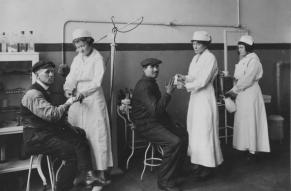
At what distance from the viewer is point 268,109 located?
5699 millimetres

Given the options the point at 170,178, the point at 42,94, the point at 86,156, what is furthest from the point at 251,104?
the point at 42,94

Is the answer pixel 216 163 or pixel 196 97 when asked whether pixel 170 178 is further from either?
pixel 196 97

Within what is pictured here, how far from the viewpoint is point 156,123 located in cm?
340

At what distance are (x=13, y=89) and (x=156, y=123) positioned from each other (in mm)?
1662

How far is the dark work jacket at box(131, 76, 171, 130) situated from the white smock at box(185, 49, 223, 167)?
400 millimetres

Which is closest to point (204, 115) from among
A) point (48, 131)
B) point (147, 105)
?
point (147, 105)

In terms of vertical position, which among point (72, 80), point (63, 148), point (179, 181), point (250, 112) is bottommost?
point (179, 181)

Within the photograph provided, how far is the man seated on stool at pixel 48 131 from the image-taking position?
284 cm

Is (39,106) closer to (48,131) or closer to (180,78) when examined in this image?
(48,131)

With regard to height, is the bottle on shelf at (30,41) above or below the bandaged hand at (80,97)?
above

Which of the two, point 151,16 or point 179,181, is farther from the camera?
point 151,16

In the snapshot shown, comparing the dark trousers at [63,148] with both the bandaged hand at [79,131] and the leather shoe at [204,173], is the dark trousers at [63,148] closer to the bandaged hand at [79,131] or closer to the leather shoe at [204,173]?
the bandaged hand at [79,131]

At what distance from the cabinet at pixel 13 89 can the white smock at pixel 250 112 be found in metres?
2.47

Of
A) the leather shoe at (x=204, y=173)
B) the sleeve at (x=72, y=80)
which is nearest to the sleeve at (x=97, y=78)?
the sleeve at (x=72, y=80)
